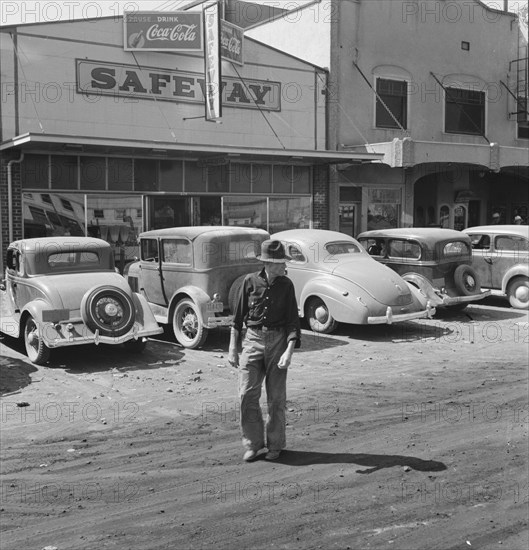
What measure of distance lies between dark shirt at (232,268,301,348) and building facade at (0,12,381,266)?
33.1 ft

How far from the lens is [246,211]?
67.9 feet

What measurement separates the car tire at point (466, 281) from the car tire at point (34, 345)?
339 inches

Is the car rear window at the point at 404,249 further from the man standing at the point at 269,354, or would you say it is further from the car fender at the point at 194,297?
the man standing at the point at 269,354

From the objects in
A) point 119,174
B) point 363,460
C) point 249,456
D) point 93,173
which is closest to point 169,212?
point 119,174

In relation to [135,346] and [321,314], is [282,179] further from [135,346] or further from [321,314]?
[135,346]

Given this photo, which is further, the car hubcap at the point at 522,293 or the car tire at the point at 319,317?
the car hubcap at the point at 522,293

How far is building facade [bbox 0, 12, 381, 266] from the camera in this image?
55.4 feet

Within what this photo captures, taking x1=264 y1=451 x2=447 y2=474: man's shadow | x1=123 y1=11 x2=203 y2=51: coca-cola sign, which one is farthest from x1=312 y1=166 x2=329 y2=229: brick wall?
x1=264 y1=451 x2=447 y2=474: man's shadow

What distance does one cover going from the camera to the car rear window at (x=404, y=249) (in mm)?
15180

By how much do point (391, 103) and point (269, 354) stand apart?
18.9 m

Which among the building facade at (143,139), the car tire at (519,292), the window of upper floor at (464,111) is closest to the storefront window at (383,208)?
the building facade at (143,139)

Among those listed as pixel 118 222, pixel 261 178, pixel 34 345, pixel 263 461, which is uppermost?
pixel 261 178

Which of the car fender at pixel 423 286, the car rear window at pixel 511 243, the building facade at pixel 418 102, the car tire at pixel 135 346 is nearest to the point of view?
the car tire at pixel 135 346

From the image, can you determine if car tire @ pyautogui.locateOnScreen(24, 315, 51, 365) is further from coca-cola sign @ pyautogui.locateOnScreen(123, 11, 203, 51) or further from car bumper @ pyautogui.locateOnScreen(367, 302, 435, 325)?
coca-cola sign @ pyautogui.locateOnScreen(123, 11, 203, 51)
